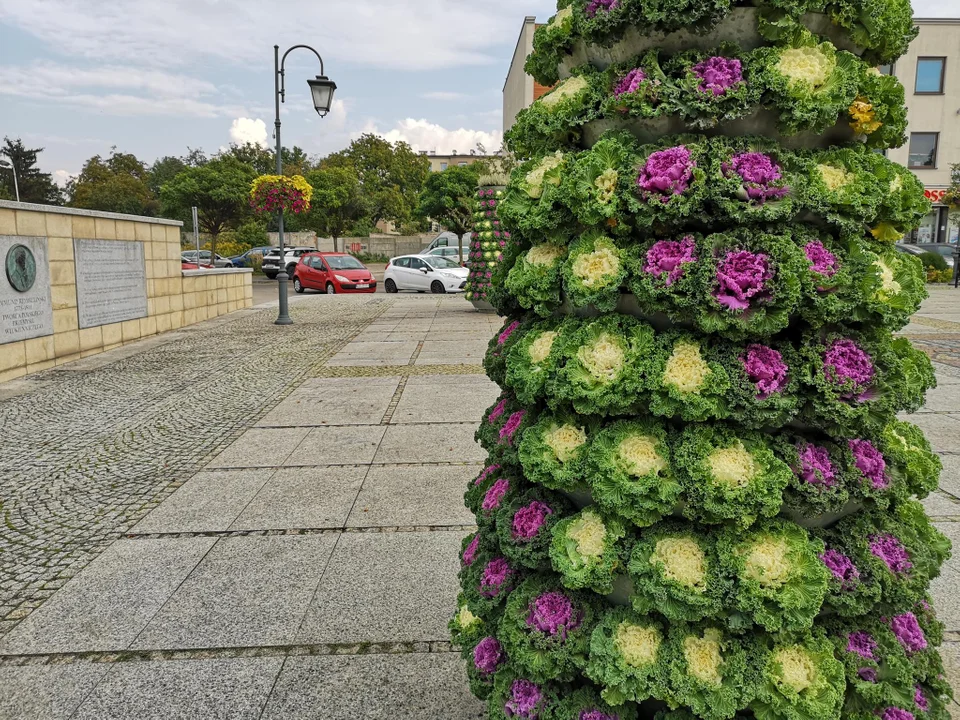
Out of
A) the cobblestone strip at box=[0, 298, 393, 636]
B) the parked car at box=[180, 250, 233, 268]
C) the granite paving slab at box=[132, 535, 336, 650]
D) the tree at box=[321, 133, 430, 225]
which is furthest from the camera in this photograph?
the tree at box=[321, 133, 430, 225]

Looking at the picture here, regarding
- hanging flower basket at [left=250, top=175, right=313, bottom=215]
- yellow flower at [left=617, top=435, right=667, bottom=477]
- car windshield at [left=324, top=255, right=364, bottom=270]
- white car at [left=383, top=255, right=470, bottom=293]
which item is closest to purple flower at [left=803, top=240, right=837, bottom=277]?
yellow flower at [left=617, top=435, right=667, bottom=477]

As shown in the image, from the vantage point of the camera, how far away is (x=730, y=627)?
1.97 meters

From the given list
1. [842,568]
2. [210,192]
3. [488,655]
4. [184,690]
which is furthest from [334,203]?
[842,568]

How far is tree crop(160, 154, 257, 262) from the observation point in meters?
41.3

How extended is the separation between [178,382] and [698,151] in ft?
30.1

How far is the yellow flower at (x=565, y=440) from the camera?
2141 millimetres

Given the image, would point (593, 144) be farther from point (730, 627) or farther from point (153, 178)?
point (153, 178)

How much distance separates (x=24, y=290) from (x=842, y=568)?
36.3ft

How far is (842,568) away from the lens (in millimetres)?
2055

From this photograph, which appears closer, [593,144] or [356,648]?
[593,144]

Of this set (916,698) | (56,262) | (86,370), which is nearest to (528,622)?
(916,698)

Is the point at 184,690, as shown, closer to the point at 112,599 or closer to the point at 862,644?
the point at 112,599

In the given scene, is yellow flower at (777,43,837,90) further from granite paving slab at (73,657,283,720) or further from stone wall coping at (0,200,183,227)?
stone wall coping at (0,200,183,227)

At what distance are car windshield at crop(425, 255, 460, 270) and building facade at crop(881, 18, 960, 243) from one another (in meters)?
26.0
